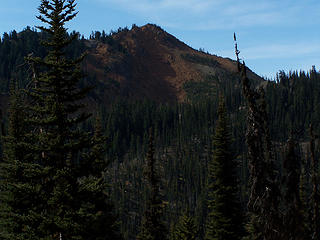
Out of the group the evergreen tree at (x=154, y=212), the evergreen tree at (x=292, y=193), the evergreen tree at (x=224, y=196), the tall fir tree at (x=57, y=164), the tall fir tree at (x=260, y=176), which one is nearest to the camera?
the tall fir tree at (x=260, y=176)

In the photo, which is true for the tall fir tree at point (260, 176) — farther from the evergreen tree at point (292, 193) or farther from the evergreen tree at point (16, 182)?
the evergreen tree at point (16, 182)

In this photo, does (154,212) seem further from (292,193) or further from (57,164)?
(292,193)

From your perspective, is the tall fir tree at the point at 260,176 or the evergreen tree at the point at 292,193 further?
the evergreen tree at the point at 292,193

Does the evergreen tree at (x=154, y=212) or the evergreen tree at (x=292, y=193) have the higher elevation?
the evergreen tree at (x=292, y=193)

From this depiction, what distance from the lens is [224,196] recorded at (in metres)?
31.7

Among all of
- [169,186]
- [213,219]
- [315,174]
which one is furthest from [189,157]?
[315,174]

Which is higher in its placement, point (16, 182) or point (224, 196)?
point (16, 182)

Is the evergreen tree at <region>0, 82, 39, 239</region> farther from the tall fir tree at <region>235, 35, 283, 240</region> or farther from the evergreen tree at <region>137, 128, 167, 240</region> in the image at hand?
the evergreen tree at <region>137, 128, 167, 240</region>

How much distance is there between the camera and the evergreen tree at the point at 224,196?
3159 cm

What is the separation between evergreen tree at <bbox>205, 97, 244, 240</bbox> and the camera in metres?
31.6

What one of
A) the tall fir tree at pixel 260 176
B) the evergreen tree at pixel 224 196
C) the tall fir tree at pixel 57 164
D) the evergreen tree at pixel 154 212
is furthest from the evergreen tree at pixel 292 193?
the evergreen tree at pixel 154 212

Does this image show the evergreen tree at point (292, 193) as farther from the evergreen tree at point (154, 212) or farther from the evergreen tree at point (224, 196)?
the evergreen tree at point (154, 212)

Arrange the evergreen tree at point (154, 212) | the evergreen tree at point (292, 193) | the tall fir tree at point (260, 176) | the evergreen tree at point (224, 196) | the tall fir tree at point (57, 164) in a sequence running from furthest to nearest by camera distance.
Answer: the evergreen tree at point (154, 212) → the evergreen tree at point (224, 196) → the tall fir tree at point (57, 164) → the evergreen tree at point (292, 193) → the tall fir tree at point (260, 176)

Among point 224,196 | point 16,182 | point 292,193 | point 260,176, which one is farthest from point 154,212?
point 260,176
